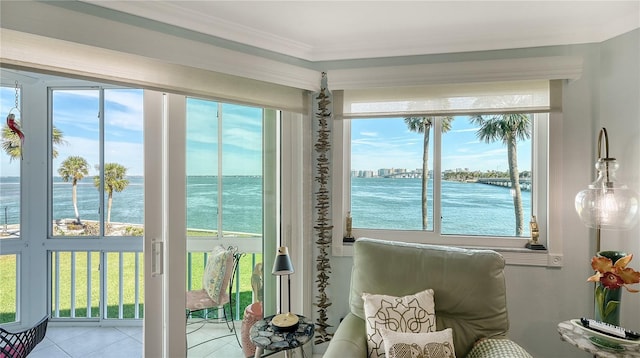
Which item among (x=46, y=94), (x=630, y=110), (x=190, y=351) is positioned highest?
(x=46, y=94)

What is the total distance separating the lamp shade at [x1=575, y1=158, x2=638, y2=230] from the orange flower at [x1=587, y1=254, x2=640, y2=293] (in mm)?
200

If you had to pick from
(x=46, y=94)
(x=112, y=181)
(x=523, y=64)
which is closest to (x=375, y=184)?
(x=523, y=64)

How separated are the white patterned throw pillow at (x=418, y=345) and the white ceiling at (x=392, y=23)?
1728 mm

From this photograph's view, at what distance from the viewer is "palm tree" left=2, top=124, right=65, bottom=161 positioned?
194 centimetres

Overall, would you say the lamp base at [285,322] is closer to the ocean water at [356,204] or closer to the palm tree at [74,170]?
the ocean water at [356,204]

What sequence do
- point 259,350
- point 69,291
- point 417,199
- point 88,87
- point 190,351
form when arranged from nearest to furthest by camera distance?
point 259,350, point 190,351, point 88,87, point 69,291, point 417,199

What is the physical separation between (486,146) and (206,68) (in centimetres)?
208

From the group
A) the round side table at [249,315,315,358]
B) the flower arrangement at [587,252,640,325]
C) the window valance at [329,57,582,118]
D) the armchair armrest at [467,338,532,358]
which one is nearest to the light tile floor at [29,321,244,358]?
the round side table at [249,315,315,358]

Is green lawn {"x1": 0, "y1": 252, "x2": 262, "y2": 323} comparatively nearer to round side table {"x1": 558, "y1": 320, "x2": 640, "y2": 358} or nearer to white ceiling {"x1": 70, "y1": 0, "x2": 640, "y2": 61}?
white ceiling {"x1": 70, "y1": 0, "x2": 640, "y2": 61}

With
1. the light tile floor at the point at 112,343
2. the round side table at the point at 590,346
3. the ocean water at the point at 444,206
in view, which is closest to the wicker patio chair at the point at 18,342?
the light tile floor at the point at 112,343

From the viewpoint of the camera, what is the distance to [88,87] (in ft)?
6.79

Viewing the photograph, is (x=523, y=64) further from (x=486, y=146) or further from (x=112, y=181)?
(x=112, y=181)

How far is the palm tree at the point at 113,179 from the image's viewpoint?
77.6 inches

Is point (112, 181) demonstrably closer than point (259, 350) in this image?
No
